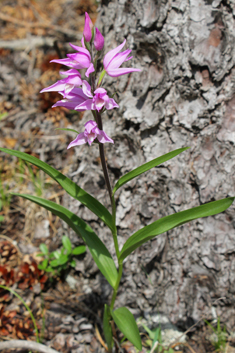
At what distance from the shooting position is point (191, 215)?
98 centimetres

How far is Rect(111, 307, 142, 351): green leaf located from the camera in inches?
41.6

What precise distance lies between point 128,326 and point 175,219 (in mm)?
524

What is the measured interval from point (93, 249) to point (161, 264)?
0.56m

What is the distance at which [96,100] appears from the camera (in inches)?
32.1

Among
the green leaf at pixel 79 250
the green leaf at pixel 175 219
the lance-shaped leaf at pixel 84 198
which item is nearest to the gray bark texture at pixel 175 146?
the green leaf at pixel 79 250

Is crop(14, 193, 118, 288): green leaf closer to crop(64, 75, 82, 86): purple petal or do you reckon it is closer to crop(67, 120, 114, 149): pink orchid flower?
crop(67, 120, 114, 149): pink orchid flower

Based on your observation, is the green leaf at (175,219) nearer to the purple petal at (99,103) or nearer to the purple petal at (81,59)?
the purple petal at (99,103)

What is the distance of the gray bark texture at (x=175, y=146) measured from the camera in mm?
1299

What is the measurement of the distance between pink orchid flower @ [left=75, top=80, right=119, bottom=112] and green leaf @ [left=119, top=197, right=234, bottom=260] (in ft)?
1.62

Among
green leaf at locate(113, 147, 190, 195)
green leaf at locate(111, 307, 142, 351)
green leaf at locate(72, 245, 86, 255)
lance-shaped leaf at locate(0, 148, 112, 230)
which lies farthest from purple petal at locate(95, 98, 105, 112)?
green leaf at locate(72, 245, 86, 255)

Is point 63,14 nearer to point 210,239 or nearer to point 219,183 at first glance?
point 219,183

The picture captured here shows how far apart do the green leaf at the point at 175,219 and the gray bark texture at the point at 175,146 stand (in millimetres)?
353

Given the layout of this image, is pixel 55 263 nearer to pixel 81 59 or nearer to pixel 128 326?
pixel 128 326

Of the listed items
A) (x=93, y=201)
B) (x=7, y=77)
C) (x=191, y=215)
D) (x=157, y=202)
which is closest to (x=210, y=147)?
(x=157, y=202)
